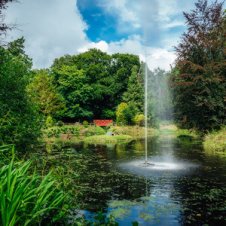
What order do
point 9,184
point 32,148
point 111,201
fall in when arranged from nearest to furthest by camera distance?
point 9,184 → point 111,201 → point 32,148

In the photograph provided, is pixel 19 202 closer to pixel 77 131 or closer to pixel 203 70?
pixel 203 70

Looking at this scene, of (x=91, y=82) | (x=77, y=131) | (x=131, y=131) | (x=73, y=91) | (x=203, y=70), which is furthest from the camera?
(x=91, y=82)

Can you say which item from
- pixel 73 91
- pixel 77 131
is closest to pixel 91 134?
pixel 77 131

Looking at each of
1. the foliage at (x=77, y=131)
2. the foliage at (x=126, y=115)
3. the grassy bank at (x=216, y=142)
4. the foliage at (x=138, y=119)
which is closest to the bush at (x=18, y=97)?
the grassy bank at (x=216, y=142)

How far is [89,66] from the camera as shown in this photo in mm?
53688

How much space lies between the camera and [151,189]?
33.6ft

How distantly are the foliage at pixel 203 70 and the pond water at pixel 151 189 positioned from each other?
345 inches

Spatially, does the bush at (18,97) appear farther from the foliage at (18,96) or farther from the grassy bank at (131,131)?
the grassy bank at (131,131)

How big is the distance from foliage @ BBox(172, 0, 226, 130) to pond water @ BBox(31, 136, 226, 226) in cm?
878

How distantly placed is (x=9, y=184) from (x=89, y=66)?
50.6 metres

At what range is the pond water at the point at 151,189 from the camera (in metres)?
7.48

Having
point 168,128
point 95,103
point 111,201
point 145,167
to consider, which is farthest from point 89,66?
point 111,201

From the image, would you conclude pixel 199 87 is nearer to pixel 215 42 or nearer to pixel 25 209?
pixel 215 42

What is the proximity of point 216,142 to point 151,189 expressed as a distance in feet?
41.4
